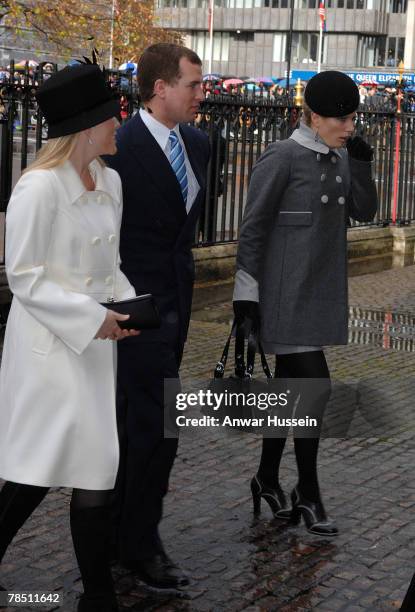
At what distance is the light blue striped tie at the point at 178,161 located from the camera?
4488 mm

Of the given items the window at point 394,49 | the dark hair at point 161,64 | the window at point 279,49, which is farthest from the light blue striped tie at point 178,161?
the window at point 279,49

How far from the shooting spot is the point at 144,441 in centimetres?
436

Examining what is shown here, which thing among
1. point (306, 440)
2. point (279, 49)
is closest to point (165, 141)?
point (306, 440)

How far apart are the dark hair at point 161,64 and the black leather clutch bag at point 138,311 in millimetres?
1016

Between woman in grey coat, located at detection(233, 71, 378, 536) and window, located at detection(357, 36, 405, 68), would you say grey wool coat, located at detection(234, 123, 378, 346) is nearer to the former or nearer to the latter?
woman in grey coat, located at detection(233, 71, 378, 536)

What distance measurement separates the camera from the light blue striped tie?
449cm

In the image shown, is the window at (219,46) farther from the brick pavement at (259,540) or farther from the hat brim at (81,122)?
the hat brim at (81,122)

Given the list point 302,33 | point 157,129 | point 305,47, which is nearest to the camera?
point 157,129

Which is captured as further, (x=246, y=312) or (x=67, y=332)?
(x=246, y=312)

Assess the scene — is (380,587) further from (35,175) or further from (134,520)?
(35,175)

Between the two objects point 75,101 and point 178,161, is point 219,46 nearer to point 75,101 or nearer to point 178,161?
point 178,161

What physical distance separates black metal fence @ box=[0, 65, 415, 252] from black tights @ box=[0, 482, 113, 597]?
16.6ft

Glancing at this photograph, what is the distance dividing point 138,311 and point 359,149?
5.78 ft

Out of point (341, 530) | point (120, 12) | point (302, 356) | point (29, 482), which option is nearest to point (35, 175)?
point (29, 482)
